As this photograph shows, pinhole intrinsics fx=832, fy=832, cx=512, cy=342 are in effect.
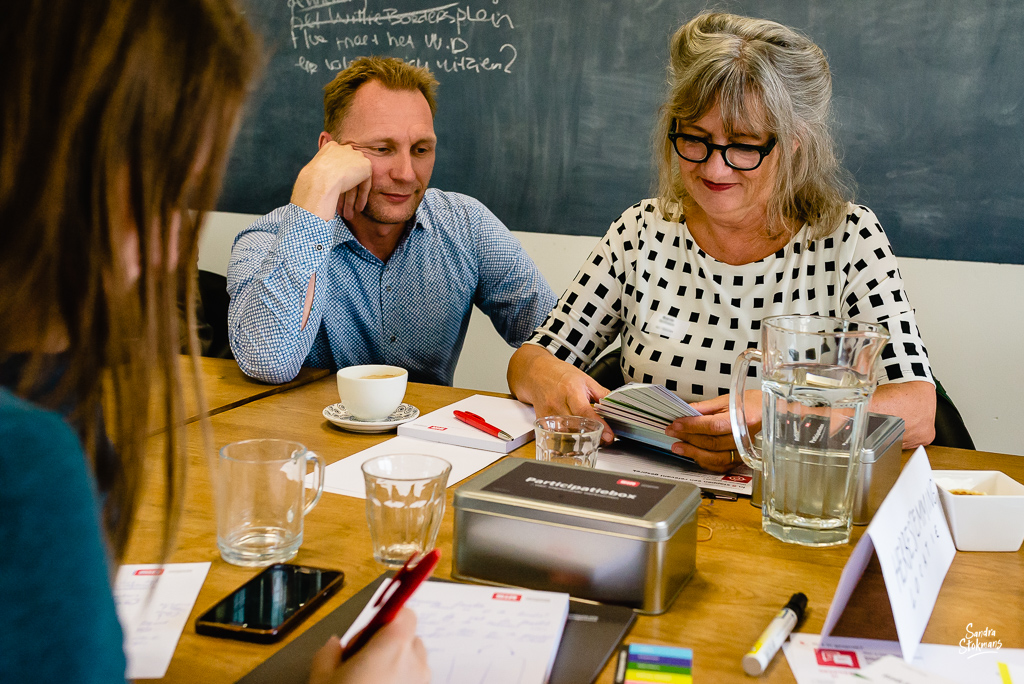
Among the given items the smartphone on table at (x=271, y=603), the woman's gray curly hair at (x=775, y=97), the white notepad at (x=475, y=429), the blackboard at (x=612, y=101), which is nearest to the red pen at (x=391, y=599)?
the smartphone on table at (x=271, y=603)

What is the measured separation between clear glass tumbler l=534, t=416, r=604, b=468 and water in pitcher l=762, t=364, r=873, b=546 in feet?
0.79

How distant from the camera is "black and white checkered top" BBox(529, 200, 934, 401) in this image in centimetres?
155

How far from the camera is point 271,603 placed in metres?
0.76

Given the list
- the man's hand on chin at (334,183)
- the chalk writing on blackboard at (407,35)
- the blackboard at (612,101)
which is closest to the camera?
the man's hand on chin at (334,183)

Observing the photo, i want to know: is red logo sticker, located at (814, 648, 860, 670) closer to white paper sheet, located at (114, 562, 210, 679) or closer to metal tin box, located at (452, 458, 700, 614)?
metal tin box, located at (452, 458, 700, 614)

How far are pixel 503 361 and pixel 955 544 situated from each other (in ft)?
7.85

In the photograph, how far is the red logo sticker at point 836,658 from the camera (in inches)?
27.0

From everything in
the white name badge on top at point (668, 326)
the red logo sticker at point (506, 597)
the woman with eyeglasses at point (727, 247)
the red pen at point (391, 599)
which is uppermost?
the woman with eyeglasses at point (727, 247)

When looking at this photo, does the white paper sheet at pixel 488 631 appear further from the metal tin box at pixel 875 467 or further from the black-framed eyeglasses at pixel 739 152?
the black-framed eyeglasses at pixel 739 152

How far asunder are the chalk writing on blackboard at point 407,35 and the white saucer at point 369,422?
191cm

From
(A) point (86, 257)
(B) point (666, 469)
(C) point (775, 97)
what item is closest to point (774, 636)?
Result: (B) point (666, 469)

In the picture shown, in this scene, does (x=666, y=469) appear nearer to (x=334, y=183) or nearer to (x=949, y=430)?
(x=949, y=430)

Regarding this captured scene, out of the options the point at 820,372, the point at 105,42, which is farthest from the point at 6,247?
the point at 820,372

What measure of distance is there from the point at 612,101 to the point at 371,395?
74.3 inches
